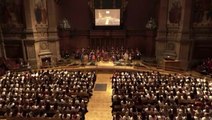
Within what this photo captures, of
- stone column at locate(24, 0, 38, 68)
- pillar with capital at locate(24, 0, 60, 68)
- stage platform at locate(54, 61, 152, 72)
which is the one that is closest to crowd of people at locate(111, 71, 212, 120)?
stage platform at locate(54, 61, 152, 72)

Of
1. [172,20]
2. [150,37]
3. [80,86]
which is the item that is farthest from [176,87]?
[150,37]

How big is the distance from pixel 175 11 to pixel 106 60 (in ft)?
27.2

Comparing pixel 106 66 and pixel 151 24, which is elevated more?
pixel 151 24

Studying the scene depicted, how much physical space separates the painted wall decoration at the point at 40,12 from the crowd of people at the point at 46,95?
278 inches

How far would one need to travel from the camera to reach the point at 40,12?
76.8ft

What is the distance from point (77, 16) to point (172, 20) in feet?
35.7

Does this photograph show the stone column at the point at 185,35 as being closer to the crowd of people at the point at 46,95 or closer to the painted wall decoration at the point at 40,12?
the crowd of people at the point at 46,95

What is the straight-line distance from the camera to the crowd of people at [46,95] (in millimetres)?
12492

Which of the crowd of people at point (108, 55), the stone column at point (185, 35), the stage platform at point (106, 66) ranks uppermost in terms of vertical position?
the stone column at point (185, 35)

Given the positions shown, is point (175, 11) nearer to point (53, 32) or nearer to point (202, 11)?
point (202, 11)

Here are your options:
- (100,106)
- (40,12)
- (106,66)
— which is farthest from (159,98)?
(40,12)

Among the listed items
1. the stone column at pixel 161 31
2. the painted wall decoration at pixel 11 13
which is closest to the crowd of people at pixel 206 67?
the stone column at pixel 161 31

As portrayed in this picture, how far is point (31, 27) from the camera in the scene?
22719 mm

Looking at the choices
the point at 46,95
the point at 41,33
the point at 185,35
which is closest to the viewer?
the point at 46,95
